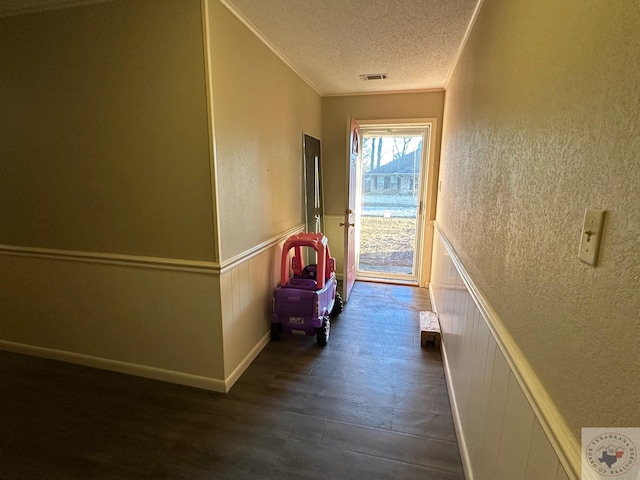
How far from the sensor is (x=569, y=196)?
750 millimetres

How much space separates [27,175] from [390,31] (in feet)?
8.96

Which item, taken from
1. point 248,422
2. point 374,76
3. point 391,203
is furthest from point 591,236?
point 391,203

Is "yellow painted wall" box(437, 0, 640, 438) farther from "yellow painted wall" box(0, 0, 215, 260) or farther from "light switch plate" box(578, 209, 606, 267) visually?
"yellow painted wall" box(0, 0, 215, 260)

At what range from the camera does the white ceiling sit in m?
1.88

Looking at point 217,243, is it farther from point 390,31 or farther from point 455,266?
point 390,31

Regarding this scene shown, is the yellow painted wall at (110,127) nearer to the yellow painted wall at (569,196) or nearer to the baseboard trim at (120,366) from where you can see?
the baseboard trim at (120,366)

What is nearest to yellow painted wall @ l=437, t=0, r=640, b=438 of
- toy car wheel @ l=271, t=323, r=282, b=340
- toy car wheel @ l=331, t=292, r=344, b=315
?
toy car wheel @ l=271, t=323, r=282, b=340

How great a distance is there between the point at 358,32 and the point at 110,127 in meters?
1.78

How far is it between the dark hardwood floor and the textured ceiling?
2.42 m

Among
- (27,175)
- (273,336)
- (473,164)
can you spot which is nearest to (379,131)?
(473,164)

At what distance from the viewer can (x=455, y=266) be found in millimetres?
2121

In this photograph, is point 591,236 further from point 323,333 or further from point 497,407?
point 323,333

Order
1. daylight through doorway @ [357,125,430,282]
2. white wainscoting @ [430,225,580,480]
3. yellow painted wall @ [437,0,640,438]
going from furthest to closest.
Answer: daylight through doorway @ [357,125,430,282] → white wainscoting @ [430,225,580,480] → yellow painted wall @ [437,0,640,438]

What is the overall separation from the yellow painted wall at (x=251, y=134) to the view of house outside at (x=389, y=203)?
4.56 feet
